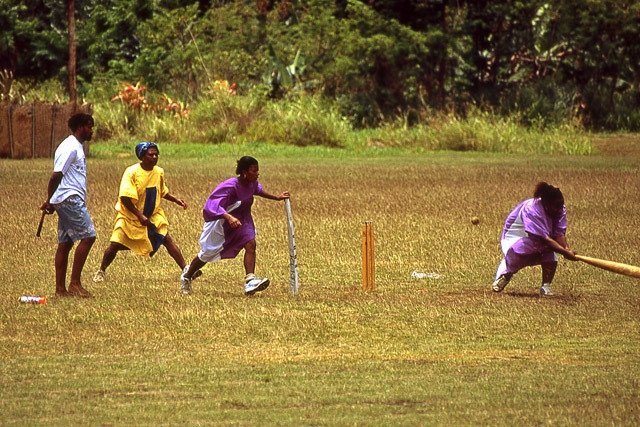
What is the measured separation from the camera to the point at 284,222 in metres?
15.5

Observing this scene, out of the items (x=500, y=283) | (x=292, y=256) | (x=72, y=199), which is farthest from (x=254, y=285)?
(x=500, y=283)

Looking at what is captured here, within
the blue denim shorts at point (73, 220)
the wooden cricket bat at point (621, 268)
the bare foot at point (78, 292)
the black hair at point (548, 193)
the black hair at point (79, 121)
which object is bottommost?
the bare foot at point (78, 292)

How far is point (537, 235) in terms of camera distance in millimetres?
9422

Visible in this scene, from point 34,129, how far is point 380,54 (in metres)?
15.6

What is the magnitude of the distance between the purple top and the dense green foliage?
2495 centimetres

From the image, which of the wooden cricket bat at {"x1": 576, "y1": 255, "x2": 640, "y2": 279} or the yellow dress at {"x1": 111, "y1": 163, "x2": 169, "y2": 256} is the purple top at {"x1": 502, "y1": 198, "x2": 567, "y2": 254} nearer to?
the wooden cricket bat at {"x1": 576, "y1": 255, "x2": 640, "y2": 279}

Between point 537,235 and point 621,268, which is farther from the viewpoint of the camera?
point 537,235

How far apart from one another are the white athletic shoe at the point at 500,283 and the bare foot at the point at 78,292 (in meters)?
3.86

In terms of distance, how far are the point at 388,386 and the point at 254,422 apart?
112 centimetres

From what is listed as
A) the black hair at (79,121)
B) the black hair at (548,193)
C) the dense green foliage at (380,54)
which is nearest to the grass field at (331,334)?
the black hair at (548,193)

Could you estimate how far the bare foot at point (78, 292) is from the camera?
9.45m

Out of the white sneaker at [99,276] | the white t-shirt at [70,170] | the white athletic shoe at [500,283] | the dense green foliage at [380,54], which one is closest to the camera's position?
the white t-shirt at [70,170]

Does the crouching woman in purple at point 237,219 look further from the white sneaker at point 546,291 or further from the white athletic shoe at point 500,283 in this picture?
the white sneaker at point 546,291

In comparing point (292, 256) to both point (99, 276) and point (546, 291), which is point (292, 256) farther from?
point (546, 291)
